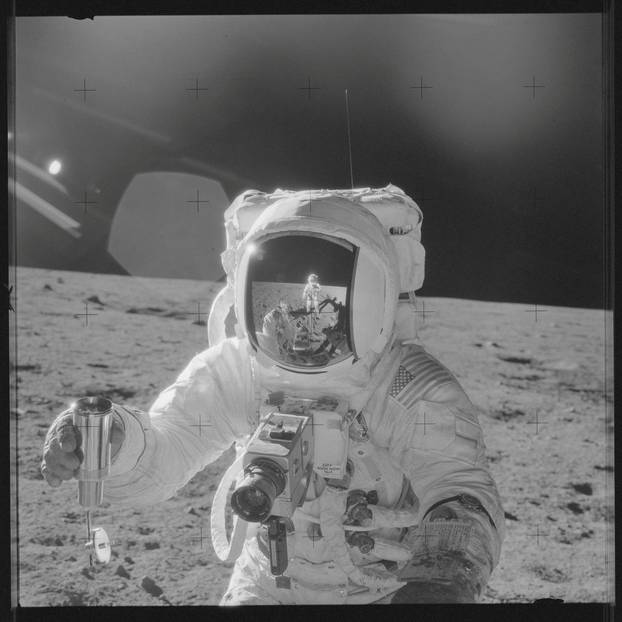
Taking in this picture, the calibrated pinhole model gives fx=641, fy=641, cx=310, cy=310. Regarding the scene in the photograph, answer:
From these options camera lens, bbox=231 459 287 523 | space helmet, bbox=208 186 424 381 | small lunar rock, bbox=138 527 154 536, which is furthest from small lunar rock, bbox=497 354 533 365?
camera lens, bbox=231 459 287 523

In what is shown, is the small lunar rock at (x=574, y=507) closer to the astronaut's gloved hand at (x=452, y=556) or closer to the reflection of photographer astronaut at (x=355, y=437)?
the reflection of photographer astronaut at (x=355, y=437)

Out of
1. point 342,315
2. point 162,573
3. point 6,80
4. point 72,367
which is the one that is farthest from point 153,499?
point 72,367

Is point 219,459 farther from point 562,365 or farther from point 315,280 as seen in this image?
point 562,365

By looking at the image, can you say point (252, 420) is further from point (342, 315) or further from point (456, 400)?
point (456, 400)

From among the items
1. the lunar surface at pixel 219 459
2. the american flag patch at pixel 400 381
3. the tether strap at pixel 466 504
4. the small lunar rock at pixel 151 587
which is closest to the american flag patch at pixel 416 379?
the american flag patch at pixel 400 381

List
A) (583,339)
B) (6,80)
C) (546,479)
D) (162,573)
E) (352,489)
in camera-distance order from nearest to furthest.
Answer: (6,80)
(352,489)
(162,573)
(546,479)
(583,339)

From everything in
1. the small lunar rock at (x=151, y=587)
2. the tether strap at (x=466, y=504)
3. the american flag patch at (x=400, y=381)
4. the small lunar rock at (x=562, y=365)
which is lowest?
the small lunar rock at (x=151, y=587)

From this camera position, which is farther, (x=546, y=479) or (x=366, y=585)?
(x=546, y=479)
